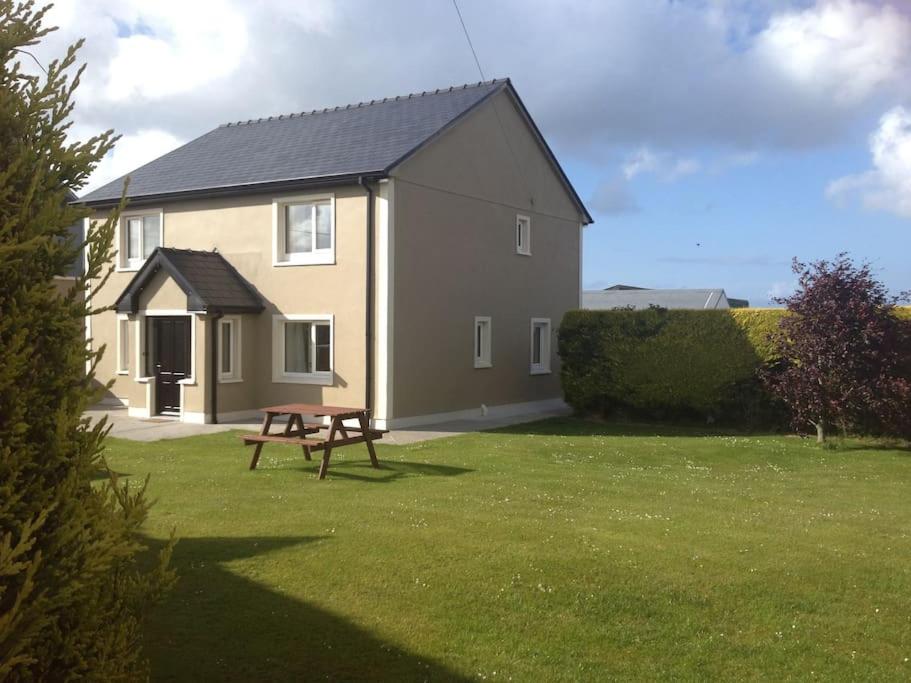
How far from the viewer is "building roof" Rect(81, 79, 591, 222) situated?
20219mm

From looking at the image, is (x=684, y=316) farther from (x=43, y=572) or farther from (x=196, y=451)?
(x=43, y=572)

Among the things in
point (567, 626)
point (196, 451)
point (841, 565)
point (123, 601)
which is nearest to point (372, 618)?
point (567, 626)

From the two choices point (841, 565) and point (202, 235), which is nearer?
point (841, 565)

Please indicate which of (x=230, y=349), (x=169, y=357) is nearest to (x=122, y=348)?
(x=169, y=357)

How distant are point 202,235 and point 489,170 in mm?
7759

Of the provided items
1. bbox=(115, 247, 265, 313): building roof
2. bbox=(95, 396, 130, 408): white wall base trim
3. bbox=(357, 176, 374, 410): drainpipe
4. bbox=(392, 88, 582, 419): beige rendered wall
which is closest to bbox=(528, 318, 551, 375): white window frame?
bbox=(392, 88, 582, 419): beige rendered wall

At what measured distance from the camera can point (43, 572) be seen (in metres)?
3.45

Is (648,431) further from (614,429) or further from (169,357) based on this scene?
(169,357)

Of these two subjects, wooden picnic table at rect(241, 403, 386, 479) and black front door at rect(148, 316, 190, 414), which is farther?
black front door at rect(148, 316, 190, 414)

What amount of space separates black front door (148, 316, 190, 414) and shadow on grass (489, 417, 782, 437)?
25.4 ft

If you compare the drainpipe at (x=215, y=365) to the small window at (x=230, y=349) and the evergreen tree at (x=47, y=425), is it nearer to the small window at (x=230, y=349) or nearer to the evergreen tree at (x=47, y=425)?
the small window at (x=230, y=349)

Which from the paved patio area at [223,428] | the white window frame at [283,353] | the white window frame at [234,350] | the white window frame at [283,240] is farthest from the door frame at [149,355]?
the white window frame at [283,240]

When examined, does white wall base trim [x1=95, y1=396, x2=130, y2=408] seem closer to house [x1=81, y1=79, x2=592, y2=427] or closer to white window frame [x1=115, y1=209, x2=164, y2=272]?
house [x1=81, y1=79, x2=592, y2=427]

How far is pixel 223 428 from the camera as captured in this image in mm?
18859
